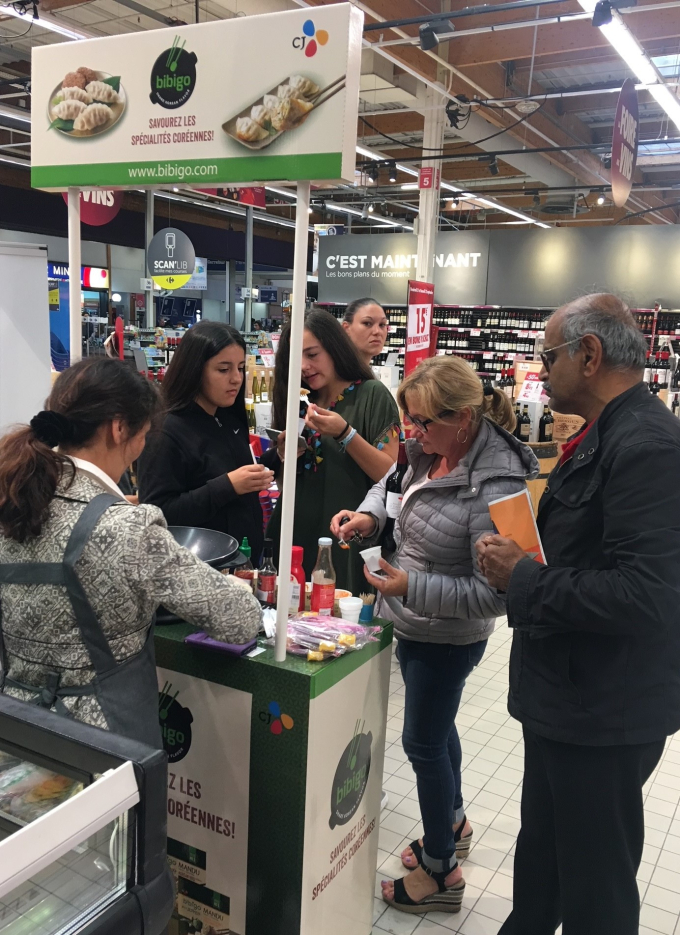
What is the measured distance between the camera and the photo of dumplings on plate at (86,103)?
194 centimetres

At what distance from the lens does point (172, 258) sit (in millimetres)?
11594

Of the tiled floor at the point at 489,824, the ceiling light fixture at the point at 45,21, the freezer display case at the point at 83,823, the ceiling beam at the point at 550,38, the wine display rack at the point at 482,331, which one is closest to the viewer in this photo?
the freezer display case at the point at 83,823

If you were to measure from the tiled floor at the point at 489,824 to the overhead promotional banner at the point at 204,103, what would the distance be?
2.45 meters

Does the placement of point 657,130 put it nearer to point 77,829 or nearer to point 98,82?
point 98,82

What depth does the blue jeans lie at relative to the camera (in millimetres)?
2346

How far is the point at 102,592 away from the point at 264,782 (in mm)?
754

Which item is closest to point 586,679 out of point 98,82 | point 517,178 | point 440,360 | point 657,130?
point 440,360

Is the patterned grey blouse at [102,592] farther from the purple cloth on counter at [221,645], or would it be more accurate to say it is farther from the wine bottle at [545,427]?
the wine bottle at [545,427]

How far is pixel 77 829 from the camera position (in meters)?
1.01

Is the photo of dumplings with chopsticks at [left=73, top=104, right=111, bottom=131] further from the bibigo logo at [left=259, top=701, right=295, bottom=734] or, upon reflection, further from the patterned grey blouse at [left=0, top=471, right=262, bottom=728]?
the bibigo logo at [left=259, top=701, right=295, bottom=734]

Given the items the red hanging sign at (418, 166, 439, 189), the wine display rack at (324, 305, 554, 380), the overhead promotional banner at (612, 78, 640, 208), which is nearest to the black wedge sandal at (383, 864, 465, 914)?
the overhead promotional banner at (612, 78, 640, 208)

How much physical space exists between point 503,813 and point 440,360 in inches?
83.0

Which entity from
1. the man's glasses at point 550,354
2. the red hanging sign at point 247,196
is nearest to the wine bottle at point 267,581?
the man's glasses at point 550,354

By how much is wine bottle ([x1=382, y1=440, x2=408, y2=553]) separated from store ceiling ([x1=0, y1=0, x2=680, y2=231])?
5190mm
